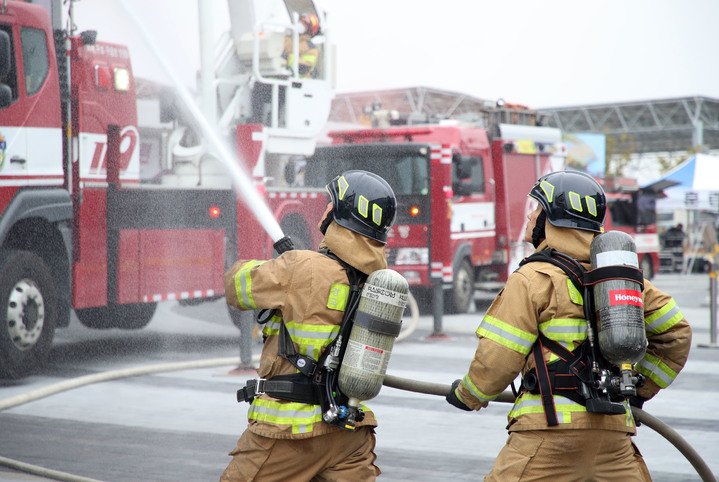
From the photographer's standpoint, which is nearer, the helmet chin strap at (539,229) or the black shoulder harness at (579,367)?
the black shoulder harness at (579,367)

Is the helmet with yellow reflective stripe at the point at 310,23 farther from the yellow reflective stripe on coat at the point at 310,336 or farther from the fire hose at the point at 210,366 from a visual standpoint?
the yellow reflective stripe on coat at the point at 310,336

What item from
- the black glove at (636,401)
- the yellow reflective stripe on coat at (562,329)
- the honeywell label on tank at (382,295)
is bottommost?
the black glove at (636,401)

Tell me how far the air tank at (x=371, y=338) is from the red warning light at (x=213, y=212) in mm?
6496

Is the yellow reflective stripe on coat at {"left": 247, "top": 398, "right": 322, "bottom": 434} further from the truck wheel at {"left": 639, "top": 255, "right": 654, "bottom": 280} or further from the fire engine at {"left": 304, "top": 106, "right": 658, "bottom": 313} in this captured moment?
the truck wheel at {"left": 639, "top": 255, "right": 654, "bottom": 280}

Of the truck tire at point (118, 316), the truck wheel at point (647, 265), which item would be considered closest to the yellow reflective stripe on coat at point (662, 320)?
the truck tire at point (118, 316)

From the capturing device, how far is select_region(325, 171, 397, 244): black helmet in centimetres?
324

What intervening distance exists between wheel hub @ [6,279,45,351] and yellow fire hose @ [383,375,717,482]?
5039 mm

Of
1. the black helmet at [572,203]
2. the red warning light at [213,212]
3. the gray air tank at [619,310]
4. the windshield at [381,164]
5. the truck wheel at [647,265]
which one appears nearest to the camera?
the gray air tank at [619,310]

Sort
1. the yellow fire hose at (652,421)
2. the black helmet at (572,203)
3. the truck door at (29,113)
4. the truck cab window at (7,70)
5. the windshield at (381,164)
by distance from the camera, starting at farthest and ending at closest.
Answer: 1. the windshield at (381,164)
2. the truck door at (29,113)
3. the truck cab window at (7,70)
4. the yellow fire hose at (652,421)
5. the black helmet at (572,203)

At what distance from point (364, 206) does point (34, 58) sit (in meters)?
5.50

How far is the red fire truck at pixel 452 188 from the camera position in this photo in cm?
1186

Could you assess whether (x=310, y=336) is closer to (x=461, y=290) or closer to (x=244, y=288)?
(x=244, y=288)

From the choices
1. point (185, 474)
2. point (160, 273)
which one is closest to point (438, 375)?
point (160, 273)

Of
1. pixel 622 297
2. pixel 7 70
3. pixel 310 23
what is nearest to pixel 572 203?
pixel 622 297
